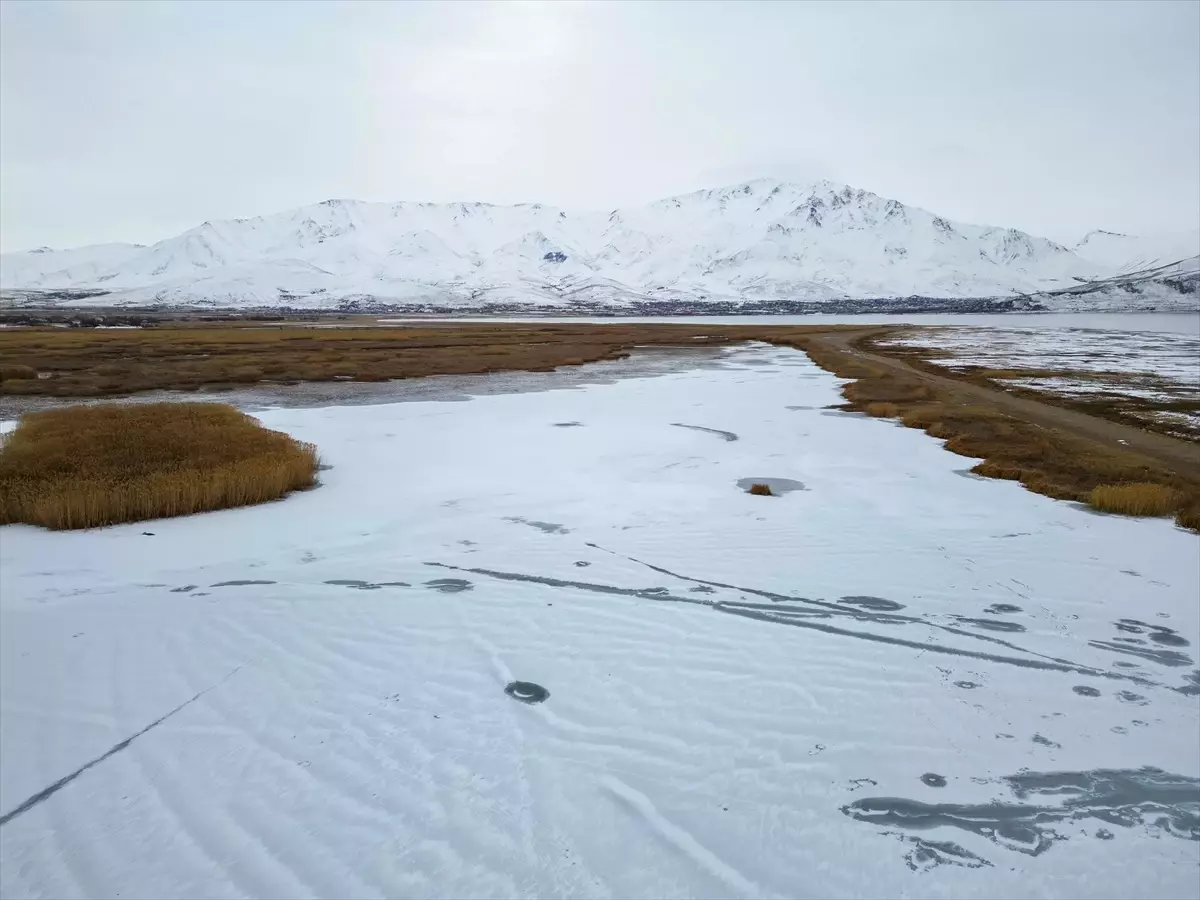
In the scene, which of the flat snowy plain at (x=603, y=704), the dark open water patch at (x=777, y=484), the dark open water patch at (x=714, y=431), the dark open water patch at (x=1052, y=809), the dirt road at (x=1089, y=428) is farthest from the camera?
the dark open water patch at (x=714, y=431)

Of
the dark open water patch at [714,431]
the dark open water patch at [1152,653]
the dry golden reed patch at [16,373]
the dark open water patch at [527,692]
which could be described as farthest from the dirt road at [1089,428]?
the dry golden reed patch at [16,373]

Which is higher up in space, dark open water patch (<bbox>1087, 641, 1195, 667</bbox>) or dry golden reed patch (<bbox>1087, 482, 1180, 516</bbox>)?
dry golden reed patch (<bbox>1087, 482, 1180, 516</bbox>)

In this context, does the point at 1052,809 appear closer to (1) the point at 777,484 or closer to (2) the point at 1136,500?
(1) the point at 777,484

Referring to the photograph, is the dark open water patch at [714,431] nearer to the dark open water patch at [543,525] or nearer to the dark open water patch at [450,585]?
the dark open water patch at [543,525]

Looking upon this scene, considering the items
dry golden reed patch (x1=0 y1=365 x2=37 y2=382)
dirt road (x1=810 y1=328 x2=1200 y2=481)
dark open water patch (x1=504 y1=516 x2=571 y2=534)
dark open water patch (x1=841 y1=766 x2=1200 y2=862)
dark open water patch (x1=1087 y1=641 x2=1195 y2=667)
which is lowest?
dark open water patch (x1=841 y1=766 x2=1200 y2=862)

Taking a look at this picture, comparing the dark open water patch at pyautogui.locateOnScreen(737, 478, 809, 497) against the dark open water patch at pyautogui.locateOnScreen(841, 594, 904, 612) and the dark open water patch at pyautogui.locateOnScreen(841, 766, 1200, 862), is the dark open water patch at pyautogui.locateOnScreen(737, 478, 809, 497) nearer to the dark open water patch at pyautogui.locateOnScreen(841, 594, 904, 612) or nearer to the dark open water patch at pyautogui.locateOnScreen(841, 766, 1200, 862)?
the dark open water patch at pyautogui.locateOnScreen(841, 594, 904, 612)

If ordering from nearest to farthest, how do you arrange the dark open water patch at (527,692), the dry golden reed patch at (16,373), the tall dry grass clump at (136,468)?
the dark open water patch at (527,692) → the tall dry grass clump at (136,468) → the dry golden reed patch at (16,373)

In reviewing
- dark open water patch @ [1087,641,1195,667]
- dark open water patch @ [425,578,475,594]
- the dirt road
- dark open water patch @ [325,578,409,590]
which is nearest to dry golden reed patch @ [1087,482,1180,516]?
the dirt road
